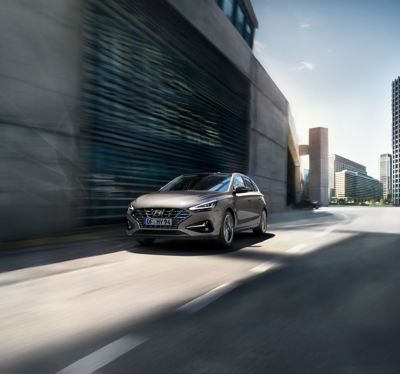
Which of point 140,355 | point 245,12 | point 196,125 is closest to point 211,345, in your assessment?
point 140,355

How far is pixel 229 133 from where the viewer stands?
19.9 meters

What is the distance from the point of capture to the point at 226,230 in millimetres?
7594

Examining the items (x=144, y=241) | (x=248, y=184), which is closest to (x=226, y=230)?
(x=144, y=241)

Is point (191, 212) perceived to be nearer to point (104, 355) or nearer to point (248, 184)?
point (248, 184)

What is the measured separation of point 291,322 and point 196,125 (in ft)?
43.5

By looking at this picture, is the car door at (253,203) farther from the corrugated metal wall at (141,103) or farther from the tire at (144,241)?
the corrugated metal wall at (141,103)

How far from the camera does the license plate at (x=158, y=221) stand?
6.89 metres

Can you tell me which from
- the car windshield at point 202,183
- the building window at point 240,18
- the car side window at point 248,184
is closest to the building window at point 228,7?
the building window at point 240,18

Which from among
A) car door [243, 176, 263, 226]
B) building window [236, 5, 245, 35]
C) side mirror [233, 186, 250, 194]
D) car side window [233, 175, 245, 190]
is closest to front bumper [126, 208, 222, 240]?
side mirror [233, 186, 250, 194]

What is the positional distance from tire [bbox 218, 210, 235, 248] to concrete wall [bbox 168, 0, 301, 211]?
9.15 m

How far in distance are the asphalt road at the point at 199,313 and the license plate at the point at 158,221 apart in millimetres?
580

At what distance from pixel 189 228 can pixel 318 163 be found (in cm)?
4697

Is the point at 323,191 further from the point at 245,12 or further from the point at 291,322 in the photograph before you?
the point at 291,322

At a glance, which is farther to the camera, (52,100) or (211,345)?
(52,100)
